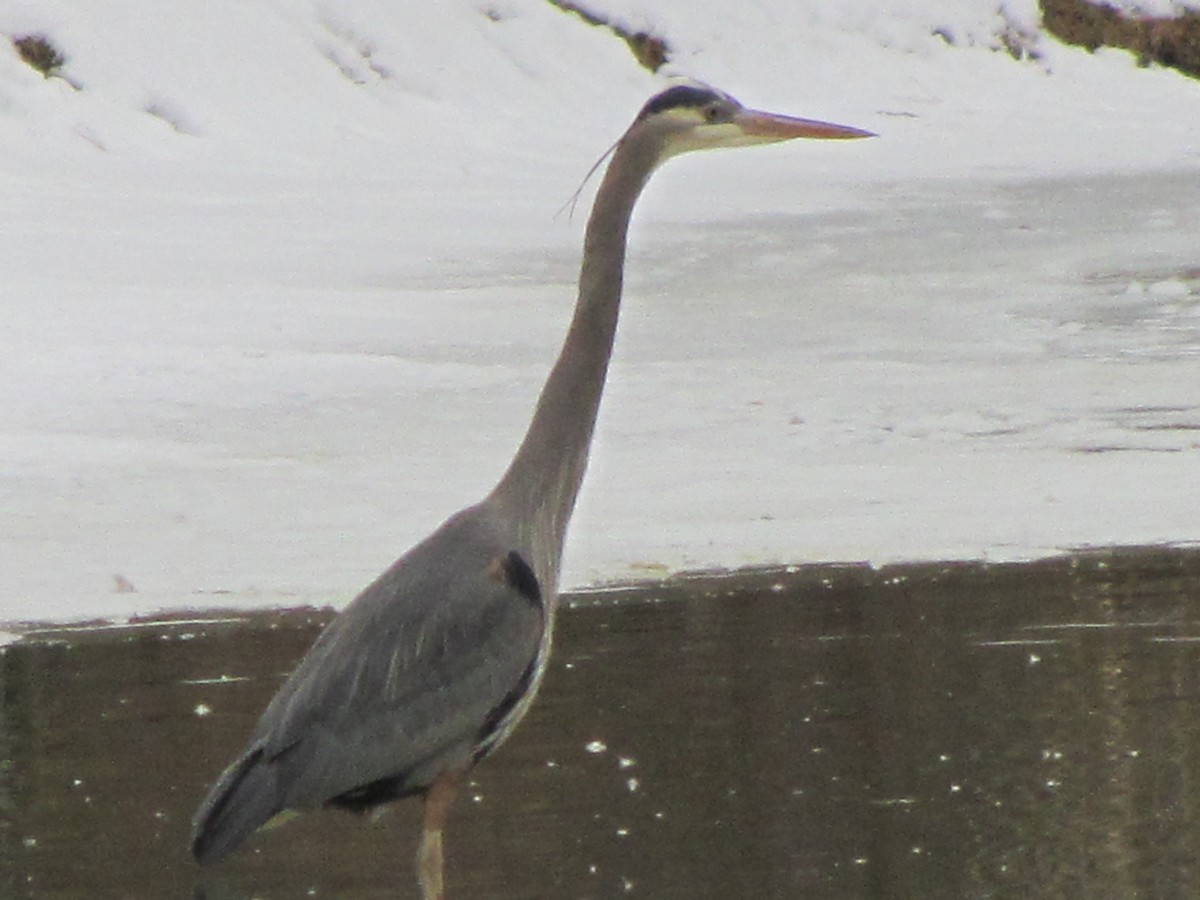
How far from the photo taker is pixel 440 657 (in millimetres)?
5254

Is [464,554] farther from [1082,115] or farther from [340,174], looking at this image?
[1082,115]

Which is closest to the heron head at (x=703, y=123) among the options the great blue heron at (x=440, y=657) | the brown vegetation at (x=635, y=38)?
the great blue heron at (x=440, y=657)

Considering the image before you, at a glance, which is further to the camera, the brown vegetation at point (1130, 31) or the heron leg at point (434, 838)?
the brown vegetation at point (1130, 31)

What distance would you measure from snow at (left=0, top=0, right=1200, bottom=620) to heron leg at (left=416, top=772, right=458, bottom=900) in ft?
→ 9.80

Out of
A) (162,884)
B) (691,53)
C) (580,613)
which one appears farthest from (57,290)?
(691,53)

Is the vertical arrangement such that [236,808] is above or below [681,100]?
below

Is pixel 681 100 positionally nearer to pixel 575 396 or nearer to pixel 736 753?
pixel 575 396

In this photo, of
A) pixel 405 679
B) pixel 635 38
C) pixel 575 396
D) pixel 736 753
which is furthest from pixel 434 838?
pixel 635 38

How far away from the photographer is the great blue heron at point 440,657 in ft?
16.5

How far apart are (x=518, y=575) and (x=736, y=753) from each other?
52.8 inches

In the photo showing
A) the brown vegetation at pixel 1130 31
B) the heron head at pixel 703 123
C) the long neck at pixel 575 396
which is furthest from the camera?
the brown vegetation at pixel 1130 31

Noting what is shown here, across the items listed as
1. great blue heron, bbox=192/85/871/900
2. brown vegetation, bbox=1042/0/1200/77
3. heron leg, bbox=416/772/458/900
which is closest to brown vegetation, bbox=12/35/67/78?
brown vegetation, bbox=1042/0/1200/77

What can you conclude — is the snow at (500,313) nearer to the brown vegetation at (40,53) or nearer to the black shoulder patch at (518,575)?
the brown vegetation at (40,53)

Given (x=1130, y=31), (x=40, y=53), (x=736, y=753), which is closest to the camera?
(x=736, y=753)
